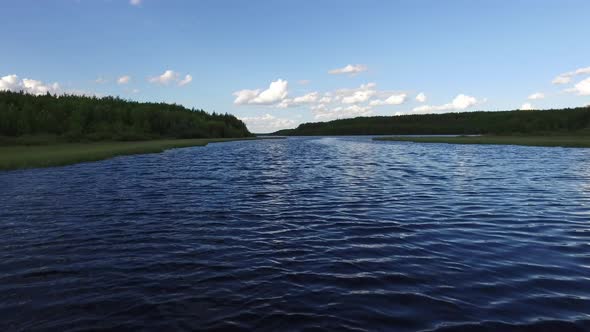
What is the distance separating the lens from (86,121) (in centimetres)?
12744

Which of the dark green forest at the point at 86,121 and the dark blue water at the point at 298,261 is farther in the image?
the dark green forest at the point at 86,121

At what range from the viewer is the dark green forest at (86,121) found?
96.4 m

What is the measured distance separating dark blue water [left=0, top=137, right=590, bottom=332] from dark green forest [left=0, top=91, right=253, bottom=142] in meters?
89.9

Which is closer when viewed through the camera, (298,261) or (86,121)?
(298,261)

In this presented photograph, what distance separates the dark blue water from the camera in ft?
25.1

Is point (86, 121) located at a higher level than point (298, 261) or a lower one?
higher

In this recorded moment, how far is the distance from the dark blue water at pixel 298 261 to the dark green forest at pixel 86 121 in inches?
3538

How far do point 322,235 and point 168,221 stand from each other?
7274mm

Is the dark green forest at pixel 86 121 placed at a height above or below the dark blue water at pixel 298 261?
above

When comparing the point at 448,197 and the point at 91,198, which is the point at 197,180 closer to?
the point at 91,198

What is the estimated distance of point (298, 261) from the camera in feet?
36.2

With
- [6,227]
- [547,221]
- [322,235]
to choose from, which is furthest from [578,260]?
[6,227]

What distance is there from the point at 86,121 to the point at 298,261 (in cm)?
13899

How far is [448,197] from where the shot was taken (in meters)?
21.2
